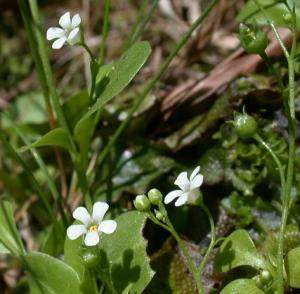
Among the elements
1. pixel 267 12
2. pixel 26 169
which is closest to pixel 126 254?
pixel 26 169

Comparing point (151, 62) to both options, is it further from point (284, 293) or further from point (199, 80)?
point (284, 293)

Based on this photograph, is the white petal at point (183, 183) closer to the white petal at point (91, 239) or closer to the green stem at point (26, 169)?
the white petal at point (91, 239)

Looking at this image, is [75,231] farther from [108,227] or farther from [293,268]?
[293,268]

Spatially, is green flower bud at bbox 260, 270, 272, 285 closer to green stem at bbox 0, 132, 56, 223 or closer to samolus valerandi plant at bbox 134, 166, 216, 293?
samolus valerandi plant at bbox 134, 166, 216, 293

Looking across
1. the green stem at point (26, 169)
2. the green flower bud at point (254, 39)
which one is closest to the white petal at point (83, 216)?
the green stem at point (26, 169)

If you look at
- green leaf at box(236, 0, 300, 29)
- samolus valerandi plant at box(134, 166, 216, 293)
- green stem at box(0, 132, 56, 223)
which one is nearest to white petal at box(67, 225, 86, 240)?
samolus valerandi plant at box(134, 166, 216, 293)

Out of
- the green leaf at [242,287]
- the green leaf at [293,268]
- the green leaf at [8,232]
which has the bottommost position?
the green leaf at [293,268]
